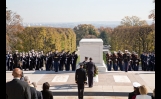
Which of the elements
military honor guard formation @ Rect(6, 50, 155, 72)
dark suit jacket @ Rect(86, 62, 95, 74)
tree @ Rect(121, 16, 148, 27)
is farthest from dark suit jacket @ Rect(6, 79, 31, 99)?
tree @ Rect(121, 16, 148, 27)

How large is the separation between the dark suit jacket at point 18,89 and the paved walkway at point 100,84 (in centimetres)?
723

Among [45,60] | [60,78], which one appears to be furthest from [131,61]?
[60,78]

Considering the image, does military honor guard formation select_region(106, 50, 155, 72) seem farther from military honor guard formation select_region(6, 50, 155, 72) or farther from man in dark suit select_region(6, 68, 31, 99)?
man in dark suit select_region(6, 68, 31, 99)

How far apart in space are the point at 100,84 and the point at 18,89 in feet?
33.6


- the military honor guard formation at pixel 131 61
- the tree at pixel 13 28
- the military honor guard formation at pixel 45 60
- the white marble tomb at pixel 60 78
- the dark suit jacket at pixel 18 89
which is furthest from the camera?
the tree at pixel 13 28

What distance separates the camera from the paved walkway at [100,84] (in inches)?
555

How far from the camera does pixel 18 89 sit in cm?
636

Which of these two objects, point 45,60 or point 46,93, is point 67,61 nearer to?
point 45,60

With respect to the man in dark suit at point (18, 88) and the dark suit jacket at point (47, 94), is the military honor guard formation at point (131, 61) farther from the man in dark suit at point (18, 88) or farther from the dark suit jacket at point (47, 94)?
the man in dark suit at point (18, 88)

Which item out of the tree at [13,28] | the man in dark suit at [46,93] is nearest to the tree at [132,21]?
the tree at [13,28]

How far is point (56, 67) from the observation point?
20938 mm

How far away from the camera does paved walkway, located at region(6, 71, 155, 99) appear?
14.1 meters
